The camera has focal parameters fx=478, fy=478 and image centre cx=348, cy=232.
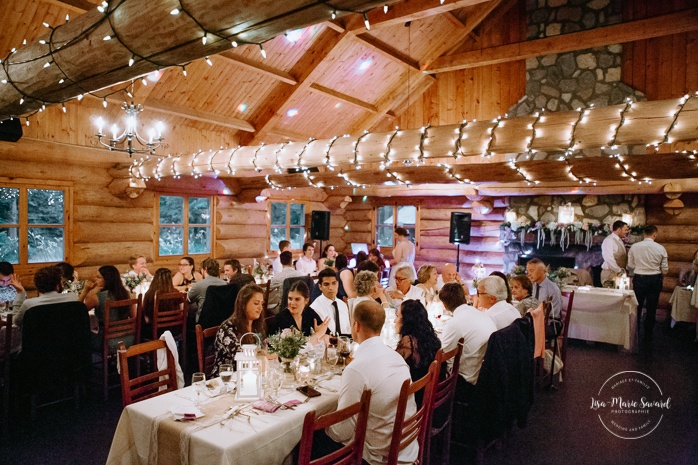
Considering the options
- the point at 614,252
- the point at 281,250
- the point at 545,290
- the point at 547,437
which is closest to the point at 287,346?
the point at 547,437

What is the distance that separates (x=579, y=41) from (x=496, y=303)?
24.3 ft

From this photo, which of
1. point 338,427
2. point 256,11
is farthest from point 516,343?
point 256,11

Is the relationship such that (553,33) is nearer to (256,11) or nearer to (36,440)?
(256,11)

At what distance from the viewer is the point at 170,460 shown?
8.35 feet

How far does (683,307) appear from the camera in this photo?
8188mm

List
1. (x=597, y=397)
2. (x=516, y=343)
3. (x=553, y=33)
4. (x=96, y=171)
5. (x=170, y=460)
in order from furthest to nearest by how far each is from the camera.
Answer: (x=553, y=33), (x=96, y=171), (x=597, y=397), (x=516, y=343), (x=170, y=460)

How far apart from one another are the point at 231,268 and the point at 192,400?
422cm

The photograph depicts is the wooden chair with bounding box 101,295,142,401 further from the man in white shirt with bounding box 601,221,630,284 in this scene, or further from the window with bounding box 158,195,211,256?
the man in white shirt with bounding box 601,221,630,284

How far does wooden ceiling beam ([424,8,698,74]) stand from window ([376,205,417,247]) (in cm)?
384

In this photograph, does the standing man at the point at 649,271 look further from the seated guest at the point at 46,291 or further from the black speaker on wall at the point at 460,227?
the seated guest at the point at 46,291

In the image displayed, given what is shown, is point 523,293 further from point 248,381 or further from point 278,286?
point 248,381

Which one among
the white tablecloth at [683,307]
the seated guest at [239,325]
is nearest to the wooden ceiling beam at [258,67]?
the seated guest at [239,325]

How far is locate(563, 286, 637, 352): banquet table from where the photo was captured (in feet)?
23.5

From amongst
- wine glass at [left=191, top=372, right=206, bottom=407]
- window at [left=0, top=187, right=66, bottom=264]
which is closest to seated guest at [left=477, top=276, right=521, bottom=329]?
wine glass at [left=191, top=372, right=206, bottom=407]
